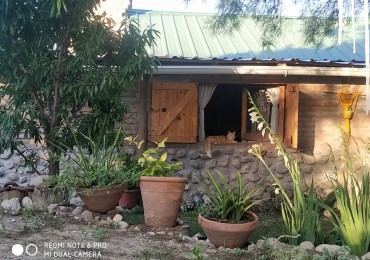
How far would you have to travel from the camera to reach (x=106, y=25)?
4945mm

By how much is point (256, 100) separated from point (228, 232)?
14.0 ft

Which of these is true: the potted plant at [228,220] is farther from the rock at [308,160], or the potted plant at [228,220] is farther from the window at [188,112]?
the rock at [308,160]

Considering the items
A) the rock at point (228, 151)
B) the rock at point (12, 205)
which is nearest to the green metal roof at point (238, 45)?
the rock at point (228, 151)

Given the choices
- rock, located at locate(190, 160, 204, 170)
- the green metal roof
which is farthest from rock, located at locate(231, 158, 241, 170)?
the green metal roof

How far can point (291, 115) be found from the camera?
21.7ft

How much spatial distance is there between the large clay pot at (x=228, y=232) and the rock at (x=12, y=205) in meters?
2.17

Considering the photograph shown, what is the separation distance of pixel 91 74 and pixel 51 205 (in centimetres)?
158

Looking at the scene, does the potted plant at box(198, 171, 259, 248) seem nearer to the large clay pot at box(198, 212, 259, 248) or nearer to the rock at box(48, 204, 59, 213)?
the large clay pot at box(198, 212, 259, 248)

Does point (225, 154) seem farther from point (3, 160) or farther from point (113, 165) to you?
point (3, 160)

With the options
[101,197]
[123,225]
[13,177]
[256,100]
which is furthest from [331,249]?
[13,177]

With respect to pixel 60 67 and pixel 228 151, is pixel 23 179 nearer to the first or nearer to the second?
pixel 60 67

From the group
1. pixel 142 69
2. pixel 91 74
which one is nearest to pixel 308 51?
pixel 142 69

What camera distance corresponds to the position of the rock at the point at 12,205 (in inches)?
177

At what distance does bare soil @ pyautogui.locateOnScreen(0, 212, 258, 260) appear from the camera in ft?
10.6
